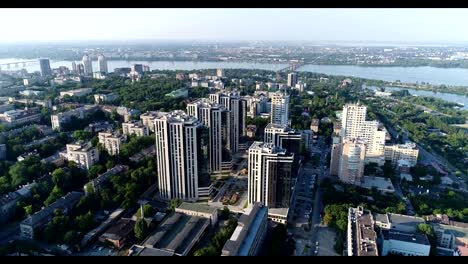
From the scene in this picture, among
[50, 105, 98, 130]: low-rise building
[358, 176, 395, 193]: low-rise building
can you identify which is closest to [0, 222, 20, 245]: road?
[50, 105, 98, 130]: low-rise building

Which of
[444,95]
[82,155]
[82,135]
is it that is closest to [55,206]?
[82,155]

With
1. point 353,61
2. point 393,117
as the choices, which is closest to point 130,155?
point 393,117

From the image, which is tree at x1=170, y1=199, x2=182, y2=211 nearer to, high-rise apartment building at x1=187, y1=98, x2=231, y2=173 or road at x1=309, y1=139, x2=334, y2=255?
high-rise apartment building at x1=187, y1=98, x2=231, y2=173

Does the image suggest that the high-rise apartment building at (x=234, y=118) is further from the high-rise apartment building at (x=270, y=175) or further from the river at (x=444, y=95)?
the river at (x=444, y=95)

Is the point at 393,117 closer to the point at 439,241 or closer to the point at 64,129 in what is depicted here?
the point at 439,241

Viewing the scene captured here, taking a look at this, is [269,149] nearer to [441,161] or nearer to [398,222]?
[398,222]

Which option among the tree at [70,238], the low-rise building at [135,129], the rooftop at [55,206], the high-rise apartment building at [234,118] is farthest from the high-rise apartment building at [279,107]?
the tree at [70,238]
